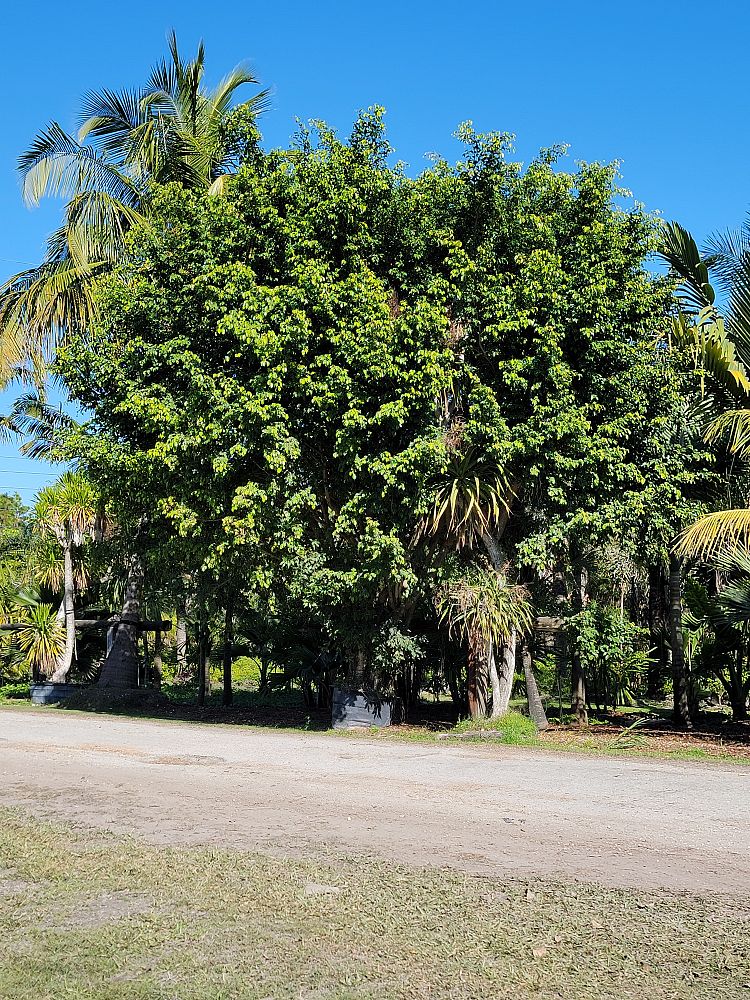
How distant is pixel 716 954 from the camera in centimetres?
416

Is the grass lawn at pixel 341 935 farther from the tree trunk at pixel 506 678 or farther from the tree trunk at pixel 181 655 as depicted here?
the tree trunk at pixel 181 655

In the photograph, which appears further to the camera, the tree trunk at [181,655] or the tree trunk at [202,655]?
the tree trunk at [181,655]

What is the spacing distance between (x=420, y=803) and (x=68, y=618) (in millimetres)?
16326

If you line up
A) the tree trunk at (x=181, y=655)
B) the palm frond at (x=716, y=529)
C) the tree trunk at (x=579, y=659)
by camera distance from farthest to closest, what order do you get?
1. the tree trunk at (x=181, y=655)
2. the tree trunk at (x=579, y=659)
3. the palm frond at (x=716, y=529)

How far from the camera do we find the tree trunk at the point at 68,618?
877 inches

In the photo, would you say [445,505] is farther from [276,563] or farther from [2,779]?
[2,779]

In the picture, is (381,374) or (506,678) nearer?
(381,374)

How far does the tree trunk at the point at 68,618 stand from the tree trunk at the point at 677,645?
1394 centimetres

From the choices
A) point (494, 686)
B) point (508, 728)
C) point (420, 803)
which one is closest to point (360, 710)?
point (494, 686)

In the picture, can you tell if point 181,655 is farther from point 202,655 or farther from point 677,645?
point 677,645

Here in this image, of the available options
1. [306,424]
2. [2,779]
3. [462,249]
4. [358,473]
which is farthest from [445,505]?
[2,779]

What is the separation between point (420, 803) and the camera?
8047 millimetres

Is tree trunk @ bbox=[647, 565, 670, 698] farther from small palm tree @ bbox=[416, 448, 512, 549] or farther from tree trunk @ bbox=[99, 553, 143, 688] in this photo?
tree trunk @ bbox=[99, 553, 143, 688]

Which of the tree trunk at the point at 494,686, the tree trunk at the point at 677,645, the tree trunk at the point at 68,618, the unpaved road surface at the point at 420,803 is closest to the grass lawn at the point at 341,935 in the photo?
the unpaved road surface at the point at 420,803
